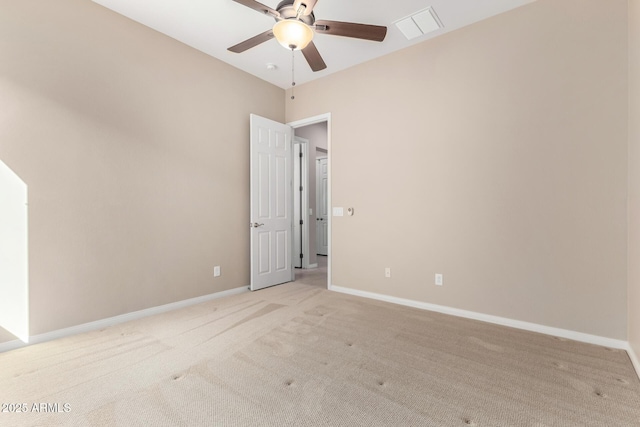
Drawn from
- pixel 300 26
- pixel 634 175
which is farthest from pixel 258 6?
pixel 634 175

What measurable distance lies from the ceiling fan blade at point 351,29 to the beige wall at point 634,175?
1.80 meters

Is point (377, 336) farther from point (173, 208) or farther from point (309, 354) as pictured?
point (173, 208)

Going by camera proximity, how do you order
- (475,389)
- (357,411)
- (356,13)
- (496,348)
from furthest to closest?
(356,13) < (496,348) < (475,389) < (357,411)

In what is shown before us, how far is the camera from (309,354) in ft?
7.25

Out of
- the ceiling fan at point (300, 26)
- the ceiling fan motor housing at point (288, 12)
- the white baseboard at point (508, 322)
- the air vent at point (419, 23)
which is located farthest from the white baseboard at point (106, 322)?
the air vent at point (419, 23)

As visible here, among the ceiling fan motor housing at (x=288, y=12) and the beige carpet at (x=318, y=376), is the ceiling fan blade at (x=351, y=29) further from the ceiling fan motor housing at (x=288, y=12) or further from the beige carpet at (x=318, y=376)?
the beige carpet at (x=318, y=376)

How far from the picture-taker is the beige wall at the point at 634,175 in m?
2.03

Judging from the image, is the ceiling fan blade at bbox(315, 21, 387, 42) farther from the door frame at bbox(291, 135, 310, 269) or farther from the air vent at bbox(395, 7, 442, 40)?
the door frame at bbox(291, 135, 310, 269)

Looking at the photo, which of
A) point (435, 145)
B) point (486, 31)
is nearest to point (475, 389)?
point (435, 145)

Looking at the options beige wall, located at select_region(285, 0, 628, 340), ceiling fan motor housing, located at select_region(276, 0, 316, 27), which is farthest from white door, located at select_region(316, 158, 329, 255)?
ceiling fan motor housing, located at select_region(276, 0, 316, 27)

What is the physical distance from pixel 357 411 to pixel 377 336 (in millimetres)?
998

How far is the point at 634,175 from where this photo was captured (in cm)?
213

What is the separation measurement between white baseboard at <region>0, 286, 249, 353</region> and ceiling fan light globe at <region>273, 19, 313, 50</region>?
9.56 ft

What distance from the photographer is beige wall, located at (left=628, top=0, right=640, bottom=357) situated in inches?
79.9
